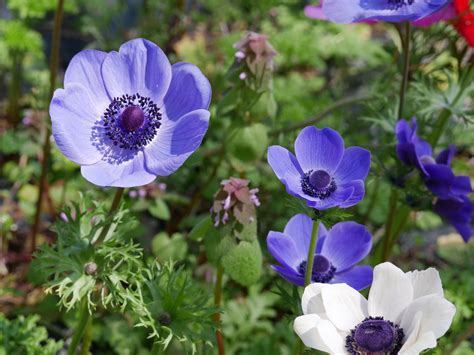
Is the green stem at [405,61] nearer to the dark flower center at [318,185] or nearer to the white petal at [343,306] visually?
the dark flower center at [318,185]

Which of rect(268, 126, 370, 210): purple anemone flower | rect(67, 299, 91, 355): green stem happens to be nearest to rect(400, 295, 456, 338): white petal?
rect(268, 126, 370, 210): purple anemone flower

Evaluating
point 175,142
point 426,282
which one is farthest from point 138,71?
point 426,282

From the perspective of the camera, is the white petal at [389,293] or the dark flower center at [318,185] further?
the dark flower center at [318,185]

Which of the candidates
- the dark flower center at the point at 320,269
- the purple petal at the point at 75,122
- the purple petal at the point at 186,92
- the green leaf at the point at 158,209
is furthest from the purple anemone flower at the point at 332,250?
the green leaf at the point at 158,209

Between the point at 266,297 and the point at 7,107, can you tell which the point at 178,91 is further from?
the point at 7,107

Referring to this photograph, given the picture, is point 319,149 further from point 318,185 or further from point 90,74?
point 90,74

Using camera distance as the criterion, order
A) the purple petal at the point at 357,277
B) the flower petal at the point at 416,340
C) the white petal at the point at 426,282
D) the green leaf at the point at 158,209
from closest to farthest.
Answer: the flower petal at the point at 416,340 < the white petal at the point at 426,282 < the purple petal at the point at 357,277 < the green leaf at the point at 158,209

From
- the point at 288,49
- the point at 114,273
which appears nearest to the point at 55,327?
the point at 114,273

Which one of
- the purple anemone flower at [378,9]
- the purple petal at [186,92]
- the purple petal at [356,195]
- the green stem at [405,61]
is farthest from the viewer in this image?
the green stem at [405,61]
